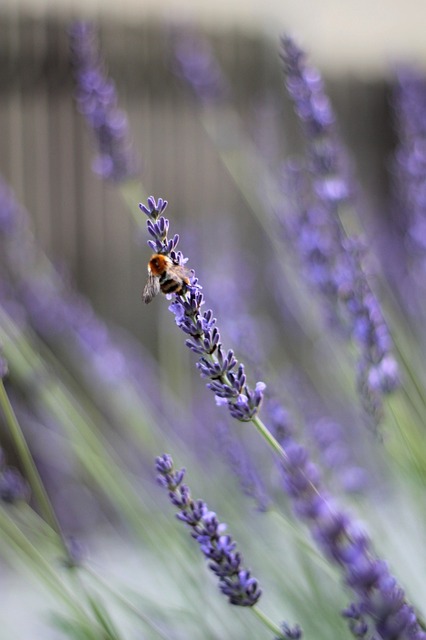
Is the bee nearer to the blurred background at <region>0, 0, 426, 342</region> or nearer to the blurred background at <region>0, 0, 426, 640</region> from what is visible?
the blurred background at <region>0, 0, 426, 640</region>

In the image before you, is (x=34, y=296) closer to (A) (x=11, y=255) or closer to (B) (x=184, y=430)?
(A) (x=11, y=255)

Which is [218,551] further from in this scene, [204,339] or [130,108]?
[130,108]

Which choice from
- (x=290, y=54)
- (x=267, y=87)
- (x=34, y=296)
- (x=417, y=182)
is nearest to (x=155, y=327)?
(x=267, y=87)

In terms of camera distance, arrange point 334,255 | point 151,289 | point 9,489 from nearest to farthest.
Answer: point 151,289 < point 9,489 < point 334,255

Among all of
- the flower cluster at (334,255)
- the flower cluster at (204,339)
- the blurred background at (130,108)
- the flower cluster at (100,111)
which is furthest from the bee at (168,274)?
the blurred background at (130,108)

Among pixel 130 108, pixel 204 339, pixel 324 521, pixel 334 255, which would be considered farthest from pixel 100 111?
pixel 130 108
